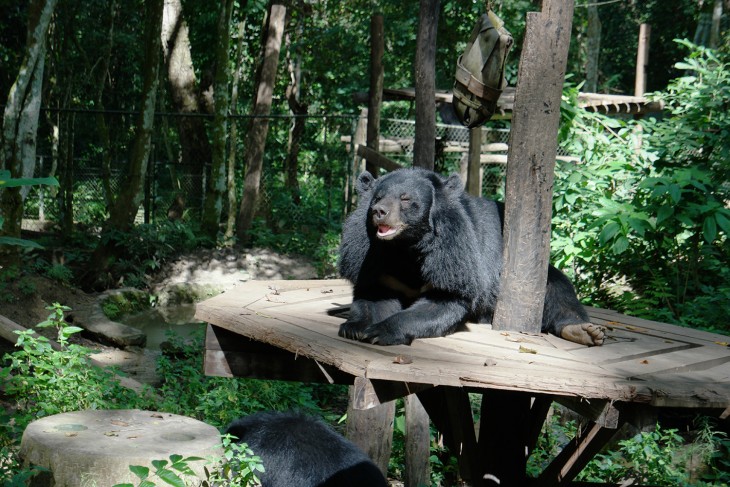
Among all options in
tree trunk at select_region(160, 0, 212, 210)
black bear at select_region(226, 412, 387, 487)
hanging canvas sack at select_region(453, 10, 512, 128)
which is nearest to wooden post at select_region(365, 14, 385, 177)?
tree trunk at select_region(160, 0, 212, 210)

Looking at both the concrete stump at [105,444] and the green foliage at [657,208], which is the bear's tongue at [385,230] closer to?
the concrete stump at [105,444]

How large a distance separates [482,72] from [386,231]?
1394 mm

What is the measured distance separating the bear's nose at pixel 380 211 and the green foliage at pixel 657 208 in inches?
101

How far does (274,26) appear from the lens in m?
11.4

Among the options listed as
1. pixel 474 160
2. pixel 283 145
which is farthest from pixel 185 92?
pixel 474 160

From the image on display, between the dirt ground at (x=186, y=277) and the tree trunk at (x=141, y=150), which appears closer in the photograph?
the dirt ground at (x=186, y=277)

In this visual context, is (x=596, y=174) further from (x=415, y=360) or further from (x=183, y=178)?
(x=183, y=178)

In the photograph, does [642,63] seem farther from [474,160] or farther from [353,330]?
[353,330]

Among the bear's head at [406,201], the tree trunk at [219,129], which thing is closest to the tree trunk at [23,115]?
the tree trunk at [219,129]

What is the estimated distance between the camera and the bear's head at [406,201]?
12.6 feet

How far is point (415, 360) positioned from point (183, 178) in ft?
35.5

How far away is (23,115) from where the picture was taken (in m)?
8.09

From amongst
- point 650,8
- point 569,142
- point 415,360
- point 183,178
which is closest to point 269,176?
point 183,178

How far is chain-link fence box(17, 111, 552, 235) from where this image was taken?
12625 millimetres
